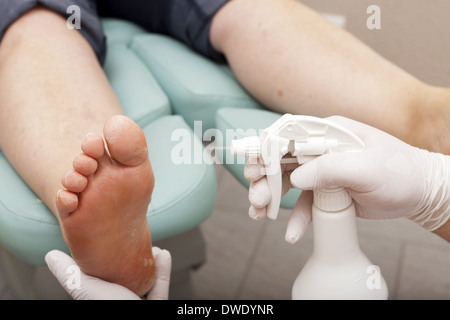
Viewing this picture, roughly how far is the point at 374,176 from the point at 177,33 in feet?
1.96

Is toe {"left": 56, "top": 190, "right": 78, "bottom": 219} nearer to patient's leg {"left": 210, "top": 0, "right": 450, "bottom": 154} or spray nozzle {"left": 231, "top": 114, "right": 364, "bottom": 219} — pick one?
spray nozzle {"left": 231, "top": 114, "right": 364, "bottom": 219}

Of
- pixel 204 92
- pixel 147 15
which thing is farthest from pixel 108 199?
pixel 147 15

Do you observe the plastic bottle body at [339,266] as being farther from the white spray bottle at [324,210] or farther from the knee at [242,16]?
the knee at [242,16]

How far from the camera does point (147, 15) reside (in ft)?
3.69

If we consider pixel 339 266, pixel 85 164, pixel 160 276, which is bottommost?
pixel 160 276

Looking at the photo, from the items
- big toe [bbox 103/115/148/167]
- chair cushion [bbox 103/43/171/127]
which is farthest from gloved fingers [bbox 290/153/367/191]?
chair cushion [bbox 103/43/171/127]

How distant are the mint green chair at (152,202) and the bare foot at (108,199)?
0.09 metres

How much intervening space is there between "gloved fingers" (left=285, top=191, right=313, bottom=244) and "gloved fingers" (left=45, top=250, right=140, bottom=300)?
0.71 feet

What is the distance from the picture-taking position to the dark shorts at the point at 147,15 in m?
0.86

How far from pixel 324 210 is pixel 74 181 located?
27 centimetres

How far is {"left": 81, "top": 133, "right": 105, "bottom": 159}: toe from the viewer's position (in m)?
0.58

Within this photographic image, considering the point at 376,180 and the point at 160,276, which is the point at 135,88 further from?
the point at 376,180

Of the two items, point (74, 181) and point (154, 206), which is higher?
point (74, 181)

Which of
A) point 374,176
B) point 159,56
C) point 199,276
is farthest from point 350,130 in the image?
point 199,276
